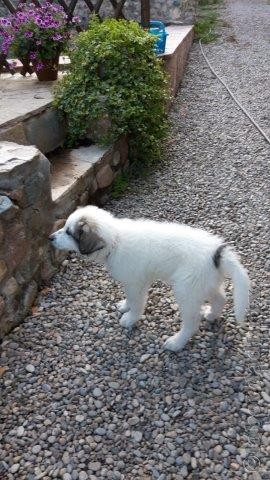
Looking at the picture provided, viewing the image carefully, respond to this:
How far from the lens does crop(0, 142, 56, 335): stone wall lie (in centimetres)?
287

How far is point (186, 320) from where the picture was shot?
264 cm

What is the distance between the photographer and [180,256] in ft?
8.47

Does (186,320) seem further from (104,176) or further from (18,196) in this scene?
(104,176)

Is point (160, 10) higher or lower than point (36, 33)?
higher

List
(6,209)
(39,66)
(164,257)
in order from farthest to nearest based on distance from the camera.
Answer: (39,66), (6,209), (164,257)

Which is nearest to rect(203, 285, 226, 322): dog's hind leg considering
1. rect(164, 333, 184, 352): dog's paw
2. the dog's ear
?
rect(164, 333, 184, 352): dog's paw

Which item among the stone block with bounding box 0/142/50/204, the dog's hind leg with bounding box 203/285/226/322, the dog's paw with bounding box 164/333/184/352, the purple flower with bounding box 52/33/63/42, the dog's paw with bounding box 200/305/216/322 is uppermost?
the purple flower with bounding box 52/33/63/42

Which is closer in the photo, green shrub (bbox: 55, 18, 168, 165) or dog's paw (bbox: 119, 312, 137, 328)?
dog's paw (bbox: 119, 312, 137, 328)

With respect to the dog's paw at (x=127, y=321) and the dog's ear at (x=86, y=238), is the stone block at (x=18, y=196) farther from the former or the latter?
the dog's paw at (x=127, y=321)

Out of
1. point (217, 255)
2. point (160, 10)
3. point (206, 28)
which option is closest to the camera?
point (217, 255)

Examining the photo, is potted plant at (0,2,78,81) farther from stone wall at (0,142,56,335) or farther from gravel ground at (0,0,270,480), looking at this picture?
gravel ground at (0,0,270,480)

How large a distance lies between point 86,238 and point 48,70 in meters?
3.22

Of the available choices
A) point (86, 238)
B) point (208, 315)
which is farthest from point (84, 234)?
point (208, 315)

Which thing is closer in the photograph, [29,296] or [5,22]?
[29,296]
